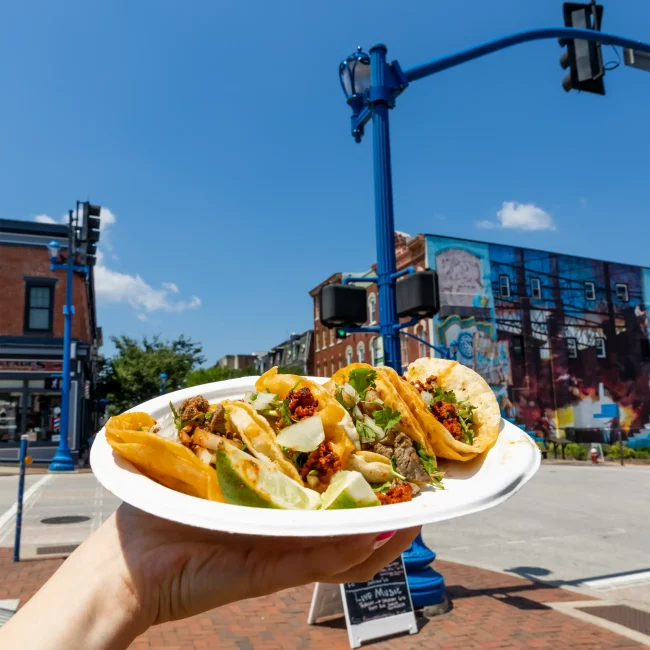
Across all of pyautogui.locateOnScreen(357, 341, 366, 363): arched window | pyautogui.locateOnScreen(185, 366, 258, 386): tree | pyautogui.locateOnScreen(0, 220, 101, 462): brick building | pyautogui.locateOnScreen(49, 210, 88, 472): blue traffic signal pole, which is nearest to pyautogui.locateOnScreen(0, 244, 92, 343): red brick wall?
pyautogui.locateOnScreen(0, 220, 101, 462): brick building

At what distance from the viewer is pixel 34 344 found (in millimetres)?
26172

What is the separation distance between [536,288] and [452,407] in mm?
42965

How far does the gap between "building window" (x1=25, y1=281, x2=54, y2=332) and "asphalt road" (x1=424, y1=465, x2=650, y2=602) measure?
844 inches

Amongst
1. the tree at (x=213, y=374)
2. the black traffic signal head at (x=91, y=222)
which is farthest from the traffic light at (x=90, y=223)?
the tree at (x=213, y=374)

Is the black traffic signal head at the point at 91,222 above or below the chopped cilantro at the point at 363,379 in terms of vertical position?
above

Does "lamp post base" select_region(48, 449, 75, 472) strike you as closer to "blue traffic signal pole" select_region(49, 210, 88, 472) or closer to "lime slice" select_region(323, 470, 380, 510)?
"blue traffic signal pole" select_region(49, 210, 88, 472)

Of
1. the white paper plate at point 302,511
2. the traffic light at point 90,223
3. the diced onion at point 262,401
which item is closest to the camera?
the white paper plate at point 302,511

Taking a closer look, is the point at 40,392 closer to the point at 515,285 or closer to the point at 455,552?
the point at 455,552

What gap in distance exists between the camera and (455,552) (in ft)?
33.3

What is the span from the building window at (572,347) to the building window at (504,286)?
6749mm

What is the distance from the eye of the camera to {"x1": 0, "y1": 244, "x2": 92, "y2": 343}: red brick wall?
2645 cm

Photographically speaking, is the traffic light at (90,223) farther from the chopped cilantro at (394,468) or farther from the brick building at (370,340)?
the chopped cilantro at (394,468)

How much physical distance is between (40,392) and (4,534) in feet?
54.7

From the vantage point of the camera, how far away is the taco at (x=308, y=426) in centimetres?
198
